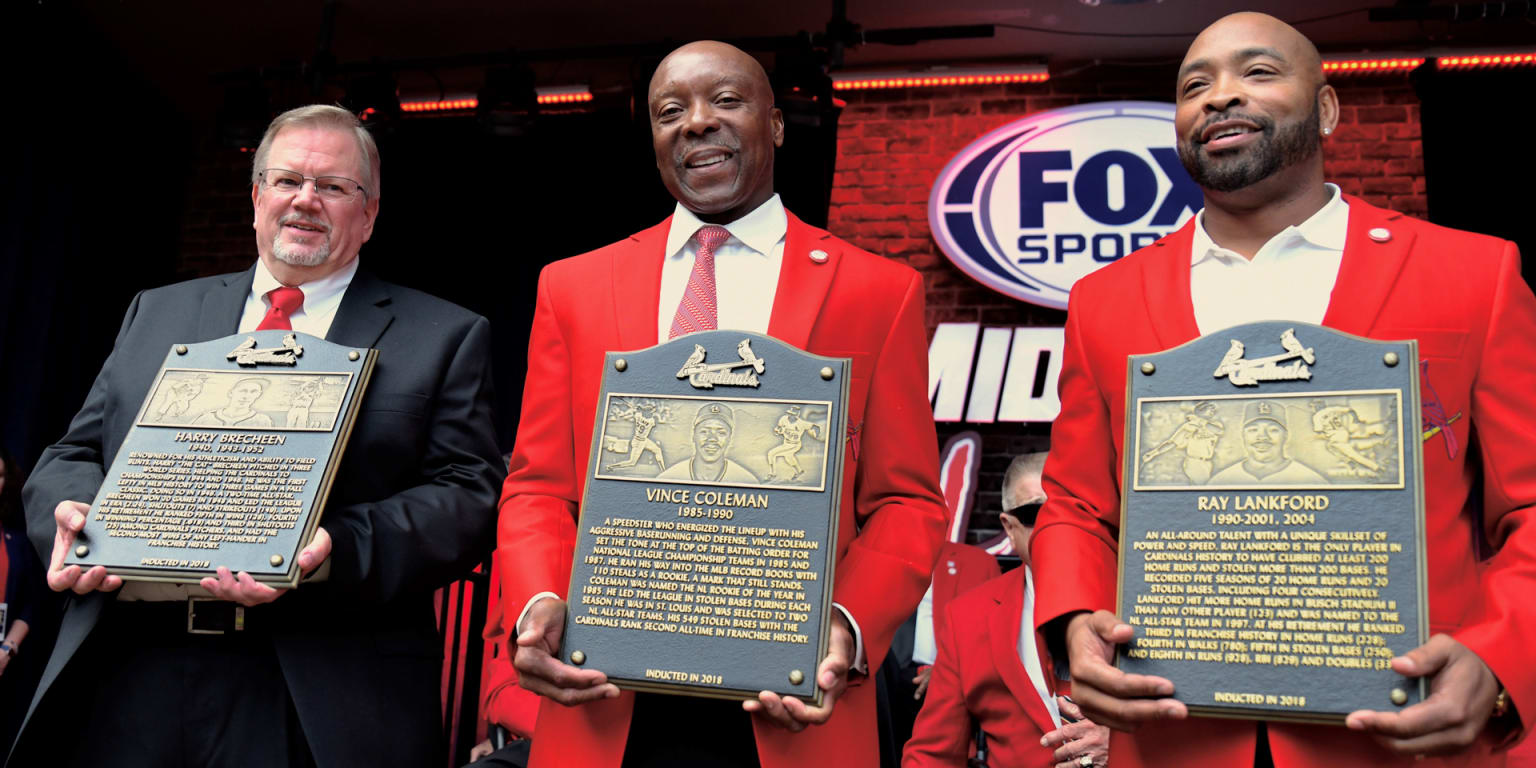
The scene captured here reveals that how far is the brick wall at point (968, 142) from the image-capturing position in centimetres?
641

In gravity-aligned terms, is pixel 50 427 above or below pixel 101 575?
A: above

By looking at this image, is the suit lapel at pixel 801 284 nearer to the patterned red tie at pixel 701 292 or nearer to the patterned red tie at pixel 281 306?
the patterned red tie at pixel 701 292

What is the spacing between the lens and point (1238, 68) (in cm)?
189

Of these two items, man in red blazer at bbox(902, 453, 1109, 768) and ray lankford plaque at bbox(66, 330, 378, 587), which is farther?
man in red blazer at bbox(902, 453, 1109, 768)

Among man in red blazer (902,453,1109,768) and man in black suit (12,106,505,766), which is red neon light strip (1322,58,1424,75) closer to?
man in red blazer (902,453,1109,768)

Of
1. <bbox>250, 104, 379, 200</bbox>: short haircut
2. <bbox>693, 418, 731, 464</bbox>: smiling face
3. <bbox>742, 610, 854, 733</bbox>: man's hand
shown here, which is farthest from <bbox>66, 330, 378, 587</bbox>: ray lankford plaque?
<bbox>742, 610, 854, 733</bbox>: man's hand

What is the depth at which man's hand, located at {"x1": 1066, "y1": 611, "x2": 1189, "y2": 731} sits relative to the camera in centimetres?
153

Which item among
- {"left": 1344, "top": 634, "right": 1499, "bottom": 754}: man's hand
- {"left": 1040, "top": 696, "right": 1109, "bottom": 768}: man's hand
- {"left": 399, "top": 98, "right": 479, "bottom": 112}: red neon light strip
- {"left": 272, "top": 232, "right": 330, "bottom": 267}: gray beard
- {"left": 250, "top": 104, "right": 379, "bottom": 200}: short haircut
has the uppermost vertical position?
{"left": 399, "top": 98, "right": 479, "bottom": 112}: red neon light strip

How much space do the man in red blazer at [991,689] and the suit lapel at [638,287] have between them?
1.73 meters

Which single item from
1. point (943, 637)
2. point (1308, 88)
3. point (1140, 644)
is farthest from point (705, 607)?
point (943, 637)

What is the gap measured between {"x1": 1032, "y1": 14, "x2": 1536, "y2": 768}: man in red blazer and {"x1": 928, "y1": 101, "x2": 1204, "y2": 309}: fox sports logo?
14.7 feet

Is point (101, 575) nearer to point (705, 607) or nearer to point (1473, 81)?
point (705, 607)

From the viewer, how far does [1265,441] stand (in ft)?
5.23

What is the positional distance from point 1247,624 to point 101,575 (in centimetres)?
185
